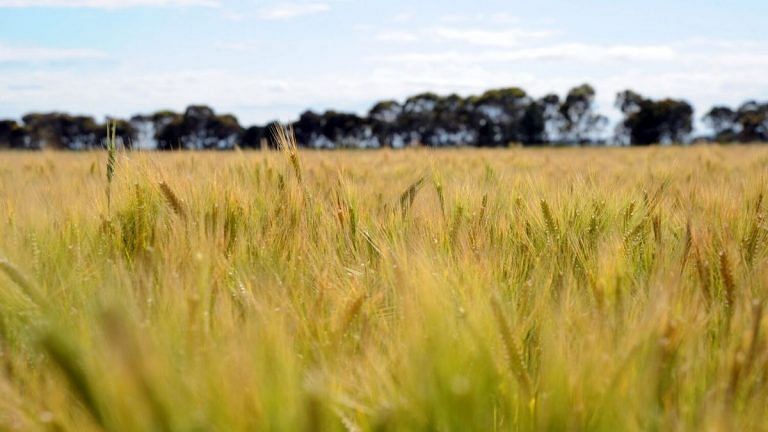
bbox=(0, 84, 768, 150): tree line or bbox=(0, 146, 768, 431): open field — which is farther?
bbox=(0, 84, 768, 150): tree line

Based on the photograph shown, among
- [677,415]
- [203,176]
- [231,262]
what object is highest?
[203,176]

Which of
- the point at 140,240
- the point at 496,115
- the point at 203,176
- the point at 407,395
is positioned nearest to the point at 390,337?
the point at 407,395

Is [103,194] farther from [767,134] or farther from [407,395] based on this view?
[767,134]

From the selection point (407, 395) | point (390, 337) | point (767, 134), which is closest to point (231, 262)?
point (390, 337)

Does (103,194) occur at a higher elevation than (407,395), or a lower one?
higher

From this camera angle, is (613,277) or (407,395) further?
(613,277)

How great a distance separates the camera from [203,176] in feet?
8.89

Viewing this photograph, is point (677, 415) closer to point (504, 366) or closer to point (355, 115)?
point (504, 366)

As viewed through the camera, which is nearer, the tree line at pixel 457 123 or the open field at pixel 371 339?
the open field at pixel 371 339

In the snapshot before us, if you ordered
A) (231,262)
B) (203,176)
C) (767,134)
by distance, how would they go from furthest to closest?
1. (767,134)
2. (203,176)
3. (231,262)

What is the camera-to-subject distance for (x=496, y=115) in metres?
58.2

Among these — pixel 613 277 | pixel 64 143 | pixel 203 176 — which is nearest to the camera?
pixel 613 277

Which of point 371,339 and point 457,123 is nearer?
point 371,339

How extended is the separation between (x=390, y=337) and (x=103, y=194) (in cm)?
150
